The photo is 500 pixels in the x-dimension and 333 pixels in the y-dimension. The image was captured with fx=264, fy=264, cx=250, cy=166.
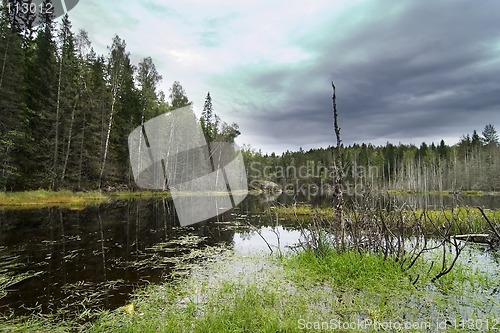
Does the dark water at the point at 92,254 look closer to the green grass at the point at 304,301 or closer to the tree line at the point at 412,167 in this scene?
the green grass at the point at 304,301

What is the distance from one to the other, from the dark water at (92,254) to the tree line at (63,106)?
12.9 meters

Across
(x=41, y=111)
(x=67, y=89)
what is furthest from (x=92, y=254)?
(x=67, y=89)

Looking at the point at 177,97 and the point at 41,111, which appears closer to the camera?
the point at 41,111

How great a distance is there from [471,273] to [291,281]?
4479 mm

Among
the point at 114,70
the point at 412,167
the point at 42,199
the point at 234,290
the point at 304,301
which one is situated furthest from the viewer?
the point at 412,167

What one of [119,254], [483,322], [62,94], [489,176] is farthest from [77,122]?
[489,176]

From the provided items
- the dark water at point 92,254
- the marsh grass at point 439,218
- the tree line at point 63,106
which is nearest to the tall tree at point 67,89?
the tree line at point 63,106

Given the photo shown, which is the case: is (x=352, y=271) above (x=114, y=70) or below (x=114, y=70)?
below

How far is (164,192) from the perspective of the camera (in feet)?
141

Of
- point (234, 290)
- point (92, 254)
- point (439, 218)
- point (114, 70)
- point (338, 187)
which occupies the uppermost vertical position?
point (114, 70)

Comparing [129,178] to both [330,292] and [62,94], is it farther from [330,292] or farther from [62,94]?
[330,292]

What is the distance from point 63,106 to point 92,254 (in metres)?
28.0

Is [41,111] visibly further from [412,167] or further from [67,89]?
[412,167]

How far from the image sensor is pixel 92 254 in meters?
9.02
